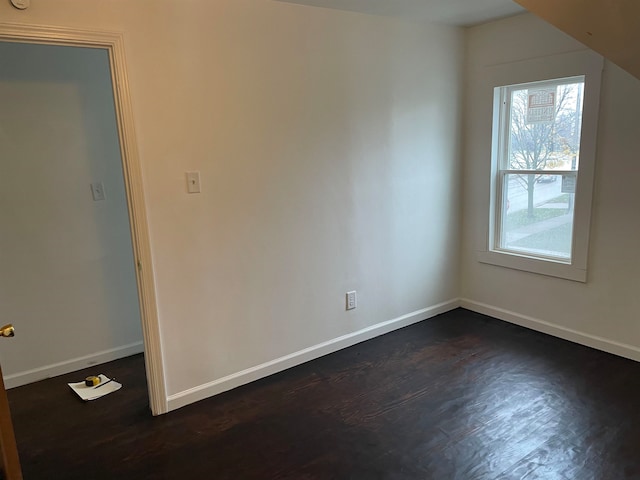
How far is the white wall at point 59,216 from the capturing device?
9.55ft

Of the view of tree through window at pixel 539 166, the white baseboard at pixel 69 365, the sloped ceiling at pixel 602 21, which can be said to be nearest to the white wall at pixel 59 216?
the white baseboard at pixel 69 365

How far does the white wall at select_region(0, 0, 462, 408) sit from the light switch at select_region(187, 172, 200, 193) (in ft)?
0.12

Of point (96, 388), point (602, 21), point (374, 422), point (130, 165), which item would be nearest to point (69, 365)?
point (96, 388)

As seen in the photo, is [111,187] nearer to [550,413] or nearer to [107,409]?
[107,409]

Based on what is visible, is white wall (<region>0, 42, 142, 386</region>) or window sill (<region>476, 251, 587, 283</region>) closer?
white wall (<region>0, 42, 142, 386</region>)

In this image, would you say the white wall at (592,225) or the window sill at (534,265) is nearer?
the white wall at (592,225)

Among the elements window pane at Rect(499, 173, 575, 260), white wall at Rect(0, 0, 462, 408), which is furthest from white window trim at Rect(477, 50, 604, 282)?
white wall at Rect(0, 0, 462, 408)

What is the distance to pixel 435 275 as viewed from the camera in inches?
155

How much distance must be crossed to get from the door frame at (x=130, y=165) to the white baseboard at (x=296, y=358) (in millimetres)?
169

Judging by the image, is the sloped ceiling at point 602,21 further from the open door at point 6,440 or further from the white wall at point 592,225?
the open door at point 6,440

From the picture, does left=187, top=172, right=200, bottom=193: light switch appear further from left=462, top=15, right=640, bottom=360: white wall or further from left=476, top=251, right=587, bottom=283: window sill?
left=476, top=251, right=587, bottom=283: window sill

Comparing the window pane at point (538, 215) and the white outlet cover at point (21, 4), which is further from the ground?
the white outlet cover at point (21, 4)

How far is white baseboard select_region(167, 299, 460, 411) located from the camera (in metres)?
2.73

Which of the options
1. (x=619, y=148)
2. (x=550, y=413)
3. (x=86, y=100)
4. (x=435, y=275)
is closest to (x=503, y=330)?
(x=435, y=275)
